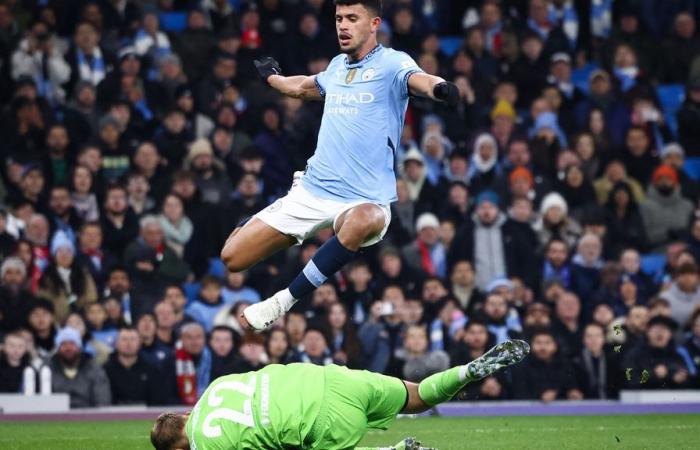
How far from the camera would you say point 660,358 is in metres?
15.5

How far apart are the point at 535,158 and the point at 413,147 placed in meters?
1.55

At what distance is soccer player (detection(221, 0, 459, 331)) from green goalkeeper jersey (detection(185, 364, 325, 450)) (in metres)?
1.45

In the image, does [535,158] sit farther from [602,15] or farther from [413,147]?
[602,15]

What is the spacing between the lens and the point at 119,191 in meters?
Result: 17.0

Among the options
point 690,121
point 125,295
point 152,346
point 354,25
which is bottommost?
point 152,346

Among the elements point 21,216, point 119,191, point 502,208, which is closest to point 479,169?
point 502,208

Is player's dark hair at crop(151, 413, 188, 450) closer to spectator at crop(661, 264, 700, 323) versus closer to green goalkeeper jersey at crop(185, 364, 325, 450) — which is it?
green goalkeeper jersey at crop(185, 364, 325, 450)

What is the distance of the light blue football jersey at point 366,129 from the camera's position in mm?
10812

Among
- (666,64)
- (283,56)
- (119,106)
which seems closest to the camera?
(119,106)

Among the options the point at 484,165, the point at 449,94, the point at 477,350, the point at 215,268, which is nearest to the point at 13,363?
the point at 215,268

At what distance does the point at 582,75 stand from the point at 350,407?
12.4 m

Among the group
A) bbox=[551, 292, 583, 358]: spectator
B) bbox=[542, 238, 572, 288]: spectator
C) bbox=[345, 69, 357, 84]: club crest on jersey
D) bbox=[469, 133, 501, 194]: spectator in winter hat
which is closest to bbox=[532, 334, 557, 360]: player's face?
bbox=[551, 292, 583, 358]: spectator

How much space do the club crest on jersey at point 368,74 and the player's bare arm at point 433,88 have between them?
1.16ft

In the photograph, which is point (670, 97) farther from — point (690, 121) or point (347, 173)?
point (347, 173)
